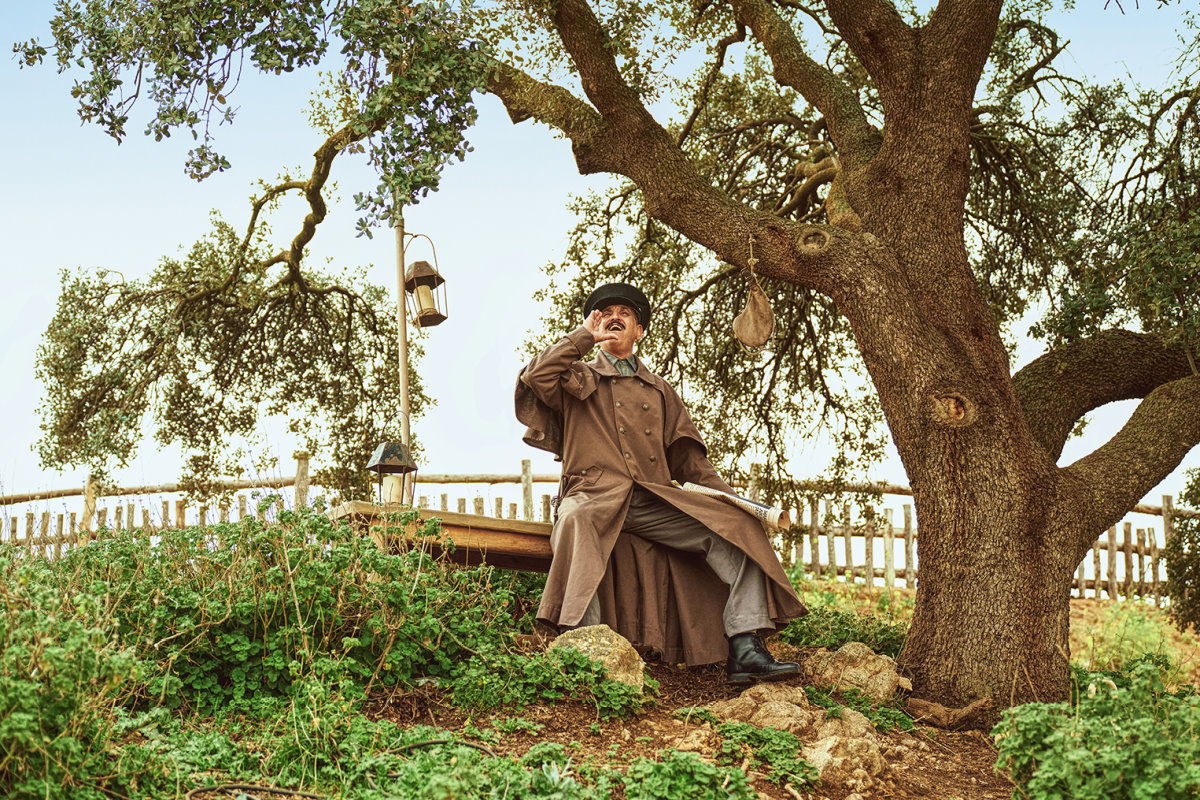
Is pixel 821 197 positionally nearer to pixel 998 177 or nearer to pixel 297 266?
pixel 998 177

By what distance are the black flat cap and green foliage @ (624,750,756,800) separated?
10.0 ft

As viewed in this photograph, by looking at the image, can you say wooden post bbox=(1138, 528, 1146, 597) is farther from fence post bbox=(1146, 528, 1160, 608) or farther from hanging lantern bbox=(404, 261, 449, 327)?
hanging lantern bbox=(404, 261, 449, 327)

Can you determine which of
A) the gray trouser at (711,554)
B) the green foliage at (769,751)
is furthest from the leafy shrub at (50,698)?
the gray trouser at (711,554)

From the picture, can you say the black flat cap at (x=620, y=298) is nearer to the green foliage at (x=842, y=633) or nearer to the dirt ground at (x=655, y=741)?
the dirt ground at (x=655, y=741)

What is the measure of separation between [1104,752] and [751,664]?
234cm

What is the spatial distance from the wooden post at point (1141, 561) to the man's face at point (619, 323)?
1294cm

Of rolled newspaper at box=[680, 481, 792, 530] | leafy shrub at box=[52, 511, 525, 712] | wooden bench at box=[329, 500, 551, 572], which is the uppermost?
rolled newspaper at box=[680, 481, 792, 530]

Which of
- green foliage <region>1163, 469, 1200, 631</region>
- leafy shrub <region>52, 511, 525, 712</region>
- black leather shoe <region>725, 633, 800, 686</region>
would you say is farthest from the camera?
green foliage <region>1163, 469, 1200, 631</region>

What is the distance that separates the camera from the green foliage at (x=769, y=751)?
4.48 metres

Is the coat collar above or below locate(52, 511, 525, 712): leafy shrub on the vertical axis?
above

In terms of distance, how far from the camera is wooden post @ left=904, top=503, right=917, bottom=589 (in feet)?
51.9

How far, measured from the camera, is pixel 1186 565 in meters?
9.46

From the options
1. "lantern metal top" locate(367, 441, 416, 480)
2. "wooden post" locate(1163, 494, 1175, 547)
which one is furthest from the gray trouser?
"wooden post" locate(1163, 494, 1175, 547)

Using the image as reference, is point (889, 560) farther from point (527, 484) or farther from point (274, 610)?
point (274, 610)
